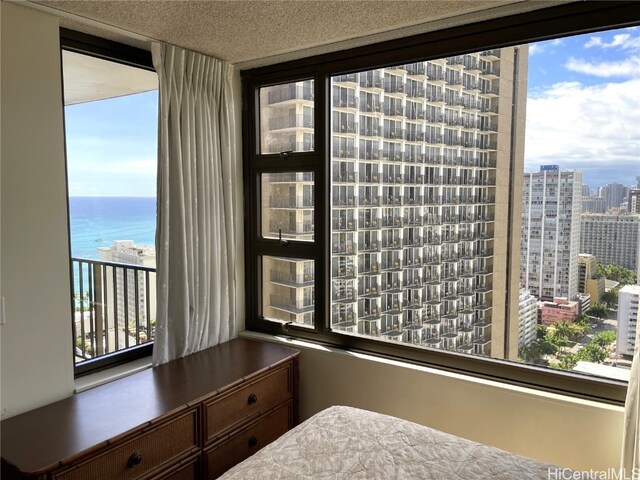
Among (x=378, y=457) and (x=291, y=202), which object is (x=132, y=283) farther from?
(x=378, y=457)

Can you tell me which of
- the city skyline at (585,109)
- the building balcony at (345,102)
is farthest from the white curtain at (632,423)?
the building balcony at (345,102)

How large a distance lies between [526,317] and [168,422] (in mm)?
1692

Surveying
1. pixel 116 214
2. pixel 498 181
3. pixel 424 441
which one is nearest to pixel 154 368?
pixel 116 214

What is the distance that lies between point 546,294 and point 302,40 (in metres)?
1.76

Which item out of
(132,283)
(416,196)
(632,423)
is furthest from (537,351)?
(132,283)

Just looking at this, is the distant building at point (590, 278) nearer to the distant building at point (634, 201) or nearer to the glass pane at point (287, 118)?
the distant building at point (634, 201)

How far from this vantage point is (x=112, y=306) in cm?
284

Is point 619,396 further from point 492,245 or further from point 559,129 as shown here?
point 559,129

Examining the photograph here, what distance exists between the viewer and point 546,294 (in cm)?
211

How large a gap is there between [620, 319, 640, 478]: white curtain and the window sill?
2.20 meters

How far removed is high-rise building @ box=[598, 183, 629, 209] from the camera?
1916mm

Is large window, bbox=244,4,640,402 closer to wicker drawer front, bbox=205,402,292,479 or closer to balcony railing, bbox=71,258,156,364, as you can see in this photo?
wicker drawer front, bbox=205,402,292,479

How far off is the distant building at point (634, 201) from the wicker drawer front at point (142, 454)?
207cm

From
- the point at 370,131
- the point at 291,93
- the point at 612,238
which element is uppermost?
the point at 291,93
